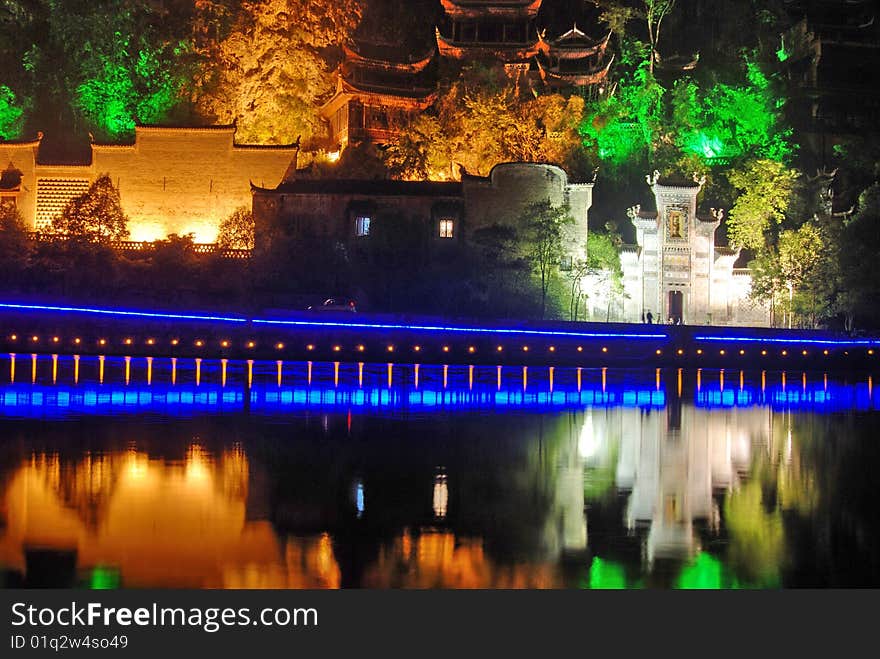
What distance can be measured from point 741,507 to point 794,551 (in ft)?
6.72

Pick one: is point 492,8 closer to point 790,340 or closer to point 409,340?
point 790,340

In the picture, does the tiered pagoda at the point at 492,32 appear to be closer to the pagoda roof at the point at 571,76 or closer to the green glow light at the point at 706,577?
the pagoda roof at the point at 571,76

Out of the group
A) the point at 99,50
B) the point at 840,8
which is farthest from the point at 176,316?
the point at 840,8

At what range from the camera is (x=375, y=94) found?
43.5 metres

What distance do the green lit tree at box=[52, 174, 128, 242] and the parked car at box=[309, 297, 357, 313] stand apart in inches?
310

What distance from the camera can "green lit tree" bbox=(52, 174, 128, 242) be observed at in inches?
1486

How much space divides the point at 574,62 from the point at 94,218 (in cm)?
1964

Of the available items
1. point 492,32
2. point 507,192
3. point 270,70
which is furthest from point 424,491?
point 492,32

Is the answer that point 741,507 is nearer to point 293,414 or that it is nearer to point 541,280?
point 293,414

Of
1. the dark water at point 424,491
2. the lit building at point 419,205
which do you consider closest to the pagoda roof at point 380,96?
the lit building at point 419,205

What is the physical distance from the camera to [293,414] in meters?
19.7

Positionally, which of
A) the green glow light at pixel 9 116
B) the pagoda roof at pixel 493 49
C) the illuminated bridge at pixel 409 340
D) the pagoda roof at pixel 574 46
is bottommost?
the illuminated bridge at pixel 409 340

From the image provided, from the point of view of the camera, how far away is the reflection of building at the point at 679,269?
3912cm

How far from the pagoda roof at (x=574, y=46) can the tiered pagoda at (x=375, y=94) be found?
5.05 meters
